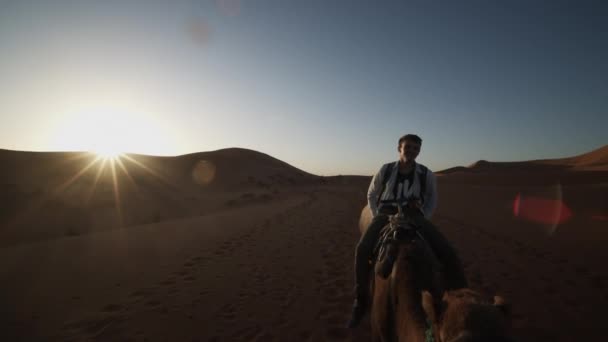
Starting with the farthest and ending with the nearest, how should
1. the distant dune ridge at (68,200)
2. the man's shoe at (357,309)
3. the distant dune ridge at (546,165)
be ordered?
the distant dune ridge at (546,165), the distant dune ridge at (68,200), the man's shoe at (357,309)

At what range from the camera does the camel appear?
121 cm

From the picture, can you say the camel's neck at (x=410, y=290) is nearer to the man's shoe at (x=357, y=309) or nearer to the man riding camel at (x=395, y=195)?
the man riding camel at (x=395, y=195)

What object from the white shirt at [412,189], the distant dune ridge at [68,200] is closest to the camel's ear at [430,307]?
the white shirt at [412,189]

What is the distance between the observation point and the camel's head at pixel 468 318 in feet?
3.88

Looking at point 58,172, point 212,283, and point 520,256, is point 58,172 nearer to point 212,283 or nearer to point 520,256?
point 212,283

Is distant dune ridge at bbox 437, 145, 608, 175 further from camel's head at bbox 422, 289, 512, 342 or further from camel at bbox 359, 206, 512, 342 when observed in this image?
camel's head at bbox 422, 289, 512, 342

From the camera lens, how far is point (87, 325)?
4602 mm

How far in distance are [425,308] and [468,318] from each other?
329 mm

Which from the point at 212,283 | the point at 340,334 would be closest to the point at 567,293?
the point at 340,334

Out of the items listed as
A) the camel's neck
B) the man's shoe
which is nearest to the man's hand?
the camel's neck

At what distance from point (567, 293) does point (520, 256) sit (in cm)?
251

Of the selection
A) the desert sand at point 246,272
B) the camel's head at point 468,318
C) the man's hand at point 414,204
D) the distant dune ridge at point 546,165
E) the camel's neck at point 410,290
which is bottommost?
the desert sand at point 246,272

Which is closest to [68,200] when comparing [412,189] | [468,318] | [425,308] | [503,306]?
[412,189]

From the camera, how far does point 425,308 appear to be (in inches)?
60.5
